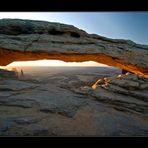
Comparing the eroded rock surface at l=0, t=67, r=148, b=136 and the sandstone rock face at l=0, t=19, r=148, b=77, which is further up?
the sandstone rock face at l=0, t=19, r=148, b=77

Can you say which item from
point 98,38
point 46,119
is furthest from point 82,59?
point 46,119

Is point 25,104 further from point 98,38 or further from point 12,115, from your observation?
point 98,38

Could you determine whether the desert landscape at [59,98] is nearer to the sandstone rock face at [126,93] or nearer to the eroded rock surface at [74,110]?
the eroded rock surface at [74,110]

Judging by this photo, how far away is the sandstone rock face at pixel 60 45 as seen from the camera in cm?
1043

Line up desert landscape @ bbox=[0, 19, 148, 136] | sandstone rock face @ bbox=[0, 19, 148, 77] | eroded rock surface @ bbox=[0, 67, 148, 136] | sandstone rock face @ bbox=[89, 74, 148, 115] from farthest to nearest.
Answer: sandstone rock face @ bbox=[89, 74, 148, 115], sandstone rock face @ bbox=[0, 19, 148, 77], desert landscape @ bbox=[0, 19, 148, 136], eroded rock surface @ bbox=[0, 67, 148, 136]

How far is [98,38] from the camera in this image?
1157cm

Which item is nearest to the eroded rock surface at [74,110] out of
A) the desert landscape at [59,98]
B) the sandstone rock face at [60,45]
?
the desert landscape at [59,98]

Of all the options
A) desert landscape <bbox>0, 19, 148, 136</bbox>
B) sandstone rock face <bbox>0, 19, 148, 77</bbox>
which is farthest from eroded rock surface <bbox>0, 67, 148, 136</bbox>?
sandstone rock face <bbox>0, 19, 148, 77</bbox>

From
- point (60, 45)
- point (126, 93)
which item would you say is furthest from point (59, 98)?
point (126, 93)

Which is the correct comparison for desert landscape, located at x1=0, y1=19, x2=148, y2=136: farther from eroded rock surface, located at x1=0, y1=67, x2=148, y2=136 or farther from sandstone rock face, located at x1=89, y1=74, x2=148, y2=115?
sandstone rock face, located at x1=89, y1=74, x2=148, y2=115

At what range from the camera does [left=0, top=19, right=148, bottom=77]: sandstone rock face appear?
10430 mm

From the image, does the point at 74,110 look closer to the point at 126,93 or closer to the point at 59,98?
the point at 59,98

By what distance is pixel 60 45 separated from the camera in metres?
10.7
